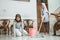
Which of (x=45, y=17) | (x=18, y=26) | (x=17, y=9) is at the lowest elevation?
(x=18, y=26)

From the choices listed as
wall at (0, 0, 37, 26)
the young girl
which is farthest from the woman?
the young girl

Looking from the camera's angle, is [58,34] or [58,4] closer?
[58,34]

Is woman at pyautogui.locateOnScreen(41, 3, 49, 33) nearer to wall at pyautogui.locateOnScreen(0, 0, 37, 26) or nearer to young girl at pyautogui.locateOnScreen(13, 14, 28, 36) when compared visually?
wall at pyautogui.locateOnScreen(0, 0, 37, 26)

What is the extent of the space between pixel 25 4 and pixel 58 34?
1068 millimetres

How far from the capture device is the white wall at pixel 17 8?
3.31 m

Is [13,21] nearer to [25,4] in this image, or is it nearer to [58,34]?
[25,4]

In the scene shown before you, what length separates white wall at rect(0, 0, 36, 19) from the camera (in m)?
3.31

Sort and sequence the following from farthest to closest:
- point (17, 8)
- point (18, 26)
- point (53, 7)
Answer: point (53, 7)
point (17, 8)
point (18, 26)

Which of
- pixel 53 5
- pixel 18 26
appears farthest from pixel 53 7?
pixel 18 26

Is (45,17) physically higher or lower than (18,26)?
higher

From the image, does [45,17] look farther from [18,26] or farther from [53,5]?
[18,26]

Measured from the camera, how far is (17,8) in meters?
3.40

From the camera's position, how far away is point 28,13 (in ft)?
11.4

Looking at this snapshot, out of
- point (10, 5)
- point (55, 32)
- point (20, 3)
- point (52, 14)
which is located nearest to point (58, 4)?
point (52, 14)
